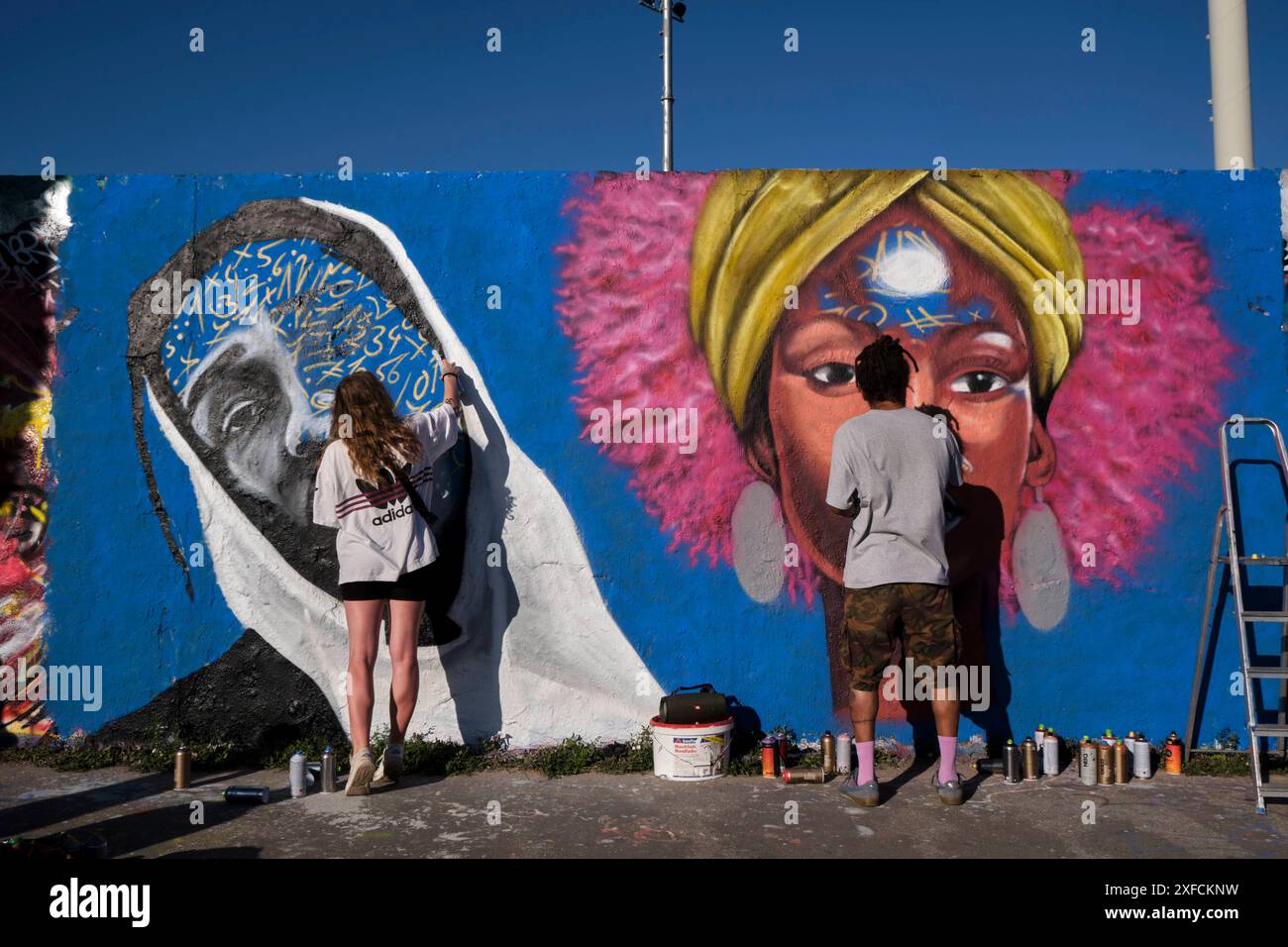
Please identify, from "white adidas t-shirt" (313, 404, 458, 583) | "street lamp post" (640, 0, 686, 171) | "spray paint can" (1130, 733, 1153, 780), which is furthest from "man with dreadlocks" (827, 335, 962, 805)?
"street lamp post" (640, 0, 686, 171)

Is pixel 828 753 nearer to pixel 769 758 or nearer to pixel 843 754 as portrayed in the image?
pixel 843 754

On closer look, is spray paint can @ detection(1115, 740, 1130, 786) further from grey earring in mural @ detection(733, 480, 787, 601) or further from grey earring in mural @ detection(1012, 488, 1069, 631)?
grey earring in mural @ detection(733, 480, 787, 601)

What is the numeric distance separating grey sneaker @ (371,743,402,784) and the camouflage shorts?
2.24m

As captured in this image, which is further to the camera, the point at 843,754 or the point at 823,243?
the point at 823,243

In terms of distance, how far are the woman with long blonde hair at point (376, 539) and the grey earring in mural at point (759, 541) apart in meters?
1.60

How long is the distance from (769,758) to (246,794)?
2.48 m

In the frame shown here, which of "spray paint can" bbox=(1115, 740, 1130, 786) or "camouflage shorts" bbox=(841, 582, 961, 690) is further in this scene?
"spray paint can" bbox=(1115, 740, 1130, 786)

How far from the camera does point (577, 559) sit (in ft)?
17.2

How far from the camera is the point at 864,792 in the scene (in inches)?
174

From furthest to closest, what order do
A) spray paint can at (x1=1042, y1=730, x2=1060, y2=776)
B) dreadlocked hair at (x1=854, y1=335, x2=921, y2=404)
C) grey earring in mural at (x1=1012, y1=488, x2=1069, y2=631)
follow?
1. grey earring in mural at (x1=1012, y1=488, x2=1069, y2=631)
2. spray paint can at (x1=1042, y1=730, x2=1060, y2=776)
3. dreadlocked hair at (x1=854, y1=335, x2=921, y2=404)

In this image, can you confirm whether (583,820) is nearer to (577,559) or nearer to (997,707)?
(577,559)

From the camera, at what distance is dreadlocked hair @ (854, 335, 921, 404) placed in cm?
462

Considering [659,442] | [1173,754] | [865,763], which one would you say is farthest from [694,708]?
[1173,754]
